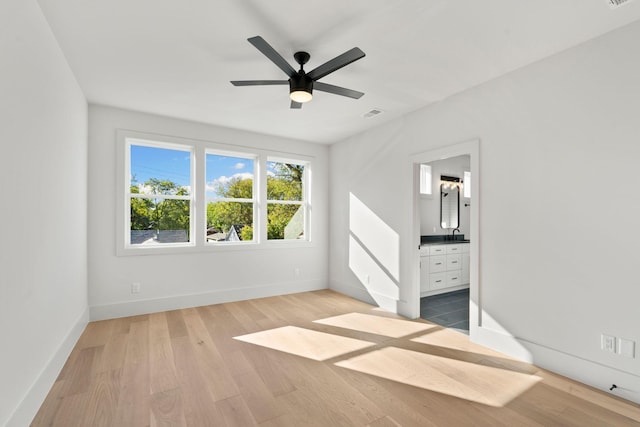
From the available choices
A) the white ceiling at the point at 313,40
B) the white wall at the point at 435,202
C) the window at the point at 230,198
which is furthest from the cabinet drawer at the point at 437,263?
the window at the point at 230,198

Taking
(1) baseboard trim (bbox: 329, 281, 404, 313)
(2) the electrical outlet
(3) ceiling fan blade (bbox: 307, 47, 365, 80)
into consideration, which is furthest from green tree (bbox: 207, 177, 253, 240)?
(2) the electrical outlet

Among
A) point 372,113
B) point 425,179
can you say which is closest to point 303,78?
point 372,113

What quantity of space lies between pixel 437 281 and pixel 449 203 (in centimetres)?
179

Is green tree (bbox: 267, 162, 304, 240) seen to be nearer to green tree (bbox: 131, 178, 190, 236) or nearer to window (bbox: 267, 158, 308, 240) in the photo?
window (bbox: 267, 158, 308, 240)

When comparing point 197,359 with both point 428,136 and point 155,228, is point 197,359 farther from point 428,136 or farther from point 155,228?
point 428,136

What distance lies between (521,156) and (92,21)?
3810 mm

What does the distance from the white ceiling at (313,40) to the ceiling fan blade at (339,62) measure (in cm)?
23

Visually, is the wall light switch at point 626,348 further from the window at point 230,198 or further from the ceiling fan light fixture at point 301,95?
the window at point 230,198

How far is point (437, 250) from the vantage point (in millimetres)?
5070

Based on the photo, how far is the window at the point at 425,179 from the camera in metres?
5.68

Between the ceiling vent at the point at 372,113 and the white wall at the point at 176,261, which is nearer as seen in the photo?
the white wall at the point at 176,261


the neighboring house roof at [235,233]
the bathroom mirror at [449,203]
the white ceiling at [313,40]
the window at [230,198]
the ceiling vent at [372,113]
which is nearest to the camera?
the white ceiling at [313,40]

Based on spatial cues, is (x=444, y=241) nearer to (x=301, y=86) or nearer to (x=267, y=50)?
(x=301, y=86)

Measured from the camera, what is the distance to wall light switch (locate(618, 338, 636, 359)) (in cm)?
217
